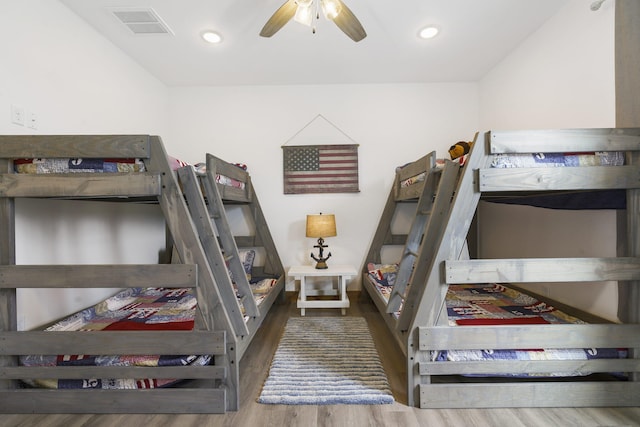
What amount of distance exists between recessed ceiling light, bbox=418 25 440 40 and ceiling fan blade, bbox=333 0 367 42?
72cm

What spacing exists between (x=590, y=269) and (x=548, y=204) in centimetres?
57

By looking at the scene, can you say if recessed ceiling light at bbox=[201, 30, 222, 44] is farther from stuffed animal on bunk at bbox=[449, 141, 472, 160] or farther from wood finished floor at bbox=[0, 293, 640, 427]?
wood finished floor at bbox=[0, 293, 640, 427]

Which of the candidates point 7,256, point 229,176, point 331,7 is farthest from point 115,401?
point 331,7

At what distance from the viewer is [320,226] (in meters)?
2.91

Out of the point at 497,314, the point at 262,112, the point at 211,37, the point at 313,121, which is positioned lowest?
the point at 497,314

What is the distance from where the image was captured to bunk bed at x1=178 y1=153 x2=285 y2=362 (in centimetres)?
154

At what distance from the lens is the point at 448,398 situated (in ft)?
4.74

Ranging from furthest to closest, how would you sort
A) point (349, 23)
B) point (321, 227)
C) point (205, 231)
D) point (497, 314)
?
1. point (321, 227)
2. point (497, 314)
3. point (349, 23)
4. point (205, 231)

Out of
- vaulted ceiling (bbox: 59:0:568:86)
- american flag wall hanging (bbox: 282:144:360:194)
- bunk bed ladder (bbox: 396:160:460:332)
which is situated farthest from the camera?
american flag wall hanging (bbox: 282:144:360:194)

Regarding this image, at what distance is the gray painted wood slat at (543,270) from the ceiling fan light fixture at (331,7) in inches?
63.5

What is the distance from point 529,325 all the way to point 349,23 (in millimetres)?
2060

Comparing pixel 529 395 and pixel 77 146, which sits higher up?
pixel 77 146

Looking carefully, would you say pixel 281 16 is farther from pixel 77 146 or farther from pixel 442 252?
pixel 442 252

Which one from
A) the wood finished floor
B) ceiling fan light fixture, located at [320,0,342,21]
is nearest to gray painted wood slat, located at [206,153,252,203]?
ceiling fan light fixture, located at [320,0,342,21]
